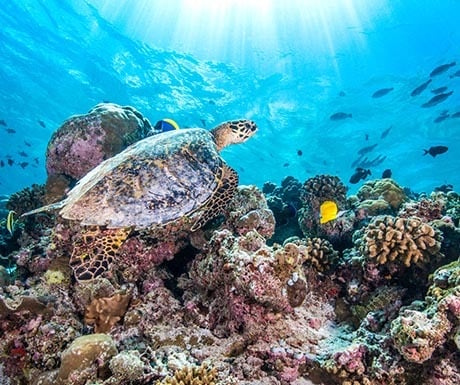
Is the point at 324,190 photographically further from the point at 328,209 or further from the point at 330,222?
the point at 328,209

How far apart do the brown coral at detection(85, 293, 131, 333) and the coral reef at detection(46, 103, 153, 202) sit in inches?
141

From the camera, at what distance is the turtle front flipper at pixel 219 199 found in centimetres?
450

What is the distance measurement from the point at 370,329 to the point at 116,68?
100 ft

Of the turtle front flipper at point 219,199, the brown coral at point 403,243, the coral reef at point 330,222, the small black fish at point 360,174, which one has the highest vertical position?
the turtle front flipper at point 219,199

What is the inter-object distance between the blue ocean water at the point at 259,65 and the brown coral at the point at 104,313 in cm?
1792

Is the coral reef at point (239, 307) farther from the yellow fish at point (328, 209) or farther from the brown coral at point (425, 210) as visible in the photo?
the yellow fish at point (328, 209)

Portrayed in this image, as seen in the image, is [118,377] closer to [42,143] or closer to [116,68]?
[116,68]

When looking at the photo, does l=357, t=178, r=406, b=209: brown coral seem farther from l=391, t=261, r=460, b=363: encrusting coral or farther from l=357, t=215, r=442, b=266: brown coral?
l=391, t=261, r=460, b=363: encrusting coral

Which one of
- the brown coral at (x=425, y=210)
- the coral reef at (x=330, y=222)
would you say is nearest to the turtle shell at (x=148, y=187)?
the coral reef at (x=330, y=222)

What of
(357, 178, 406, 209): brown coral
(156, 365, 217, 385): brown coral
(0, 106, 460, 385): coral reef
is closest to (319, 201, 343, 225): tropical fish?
(0, 106, 460, 385): coral reef

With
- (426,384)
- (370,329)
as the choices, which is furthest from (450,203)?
(426,384)

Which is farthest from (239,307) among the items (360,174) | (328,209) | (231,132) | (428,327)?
(360,174)

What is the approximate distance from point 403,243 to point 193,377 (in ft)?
10.1

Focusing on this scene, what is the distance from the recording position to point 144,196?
409 centimetres
